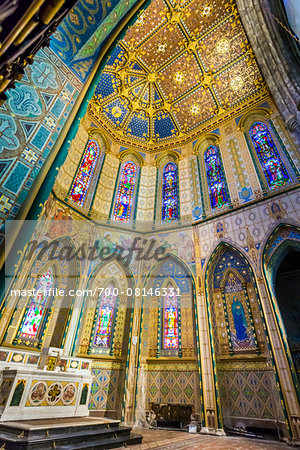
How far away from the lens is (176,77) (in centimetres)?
1171

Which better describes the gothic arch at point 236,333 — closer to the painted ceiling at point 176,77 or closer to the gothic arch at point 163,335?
the gothic arch at point 163,335

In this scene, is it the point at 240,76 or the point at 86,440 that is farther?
the point at 240,76

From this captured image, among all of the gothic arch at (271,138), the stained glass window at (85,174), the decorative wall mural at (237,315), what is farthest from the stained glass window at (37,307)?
the gothic arch at (271,138)

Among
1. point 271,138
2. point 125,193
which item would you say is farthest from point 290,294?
point 125,193

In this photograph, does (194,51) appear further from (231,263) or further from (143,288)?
(143,288)

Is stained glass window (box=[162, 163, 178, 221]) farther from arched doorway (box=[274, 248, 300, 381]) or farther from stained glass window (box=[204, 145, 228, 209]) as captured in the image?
arched doorway (box=[274, 248, 300, 381])

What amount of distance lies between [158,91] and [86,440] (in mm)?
13487

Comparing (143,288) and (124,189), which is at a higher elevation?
(124,189)

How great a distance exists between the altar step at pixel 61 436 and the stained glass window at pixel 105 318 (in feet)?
12.4

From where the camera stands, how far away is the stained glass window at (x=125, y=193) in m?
11.0

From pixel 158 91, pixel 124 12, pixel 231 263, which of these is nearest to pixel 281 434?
pixel 231 263

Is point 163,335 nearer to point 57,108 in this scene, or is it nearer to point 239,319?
point 239,319

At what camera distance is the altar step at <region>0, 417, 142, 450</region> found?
319 cm

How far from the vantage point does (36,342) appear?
6.95 m
